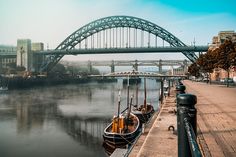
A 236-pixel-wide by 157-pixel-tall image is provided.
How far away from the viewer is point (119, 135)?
17.5 m

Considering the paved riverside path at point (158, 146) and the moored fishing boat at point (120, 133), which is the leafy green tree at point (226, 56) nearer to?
the moored fishing boat at point (120, 133)

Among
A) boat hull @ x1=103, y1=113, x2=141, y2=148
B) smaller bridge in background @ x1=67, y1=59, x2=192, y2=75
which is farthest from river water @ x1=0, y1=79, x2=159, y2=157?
smaller bridge in background @ x1=67, y1=59, x2=192, y2=75

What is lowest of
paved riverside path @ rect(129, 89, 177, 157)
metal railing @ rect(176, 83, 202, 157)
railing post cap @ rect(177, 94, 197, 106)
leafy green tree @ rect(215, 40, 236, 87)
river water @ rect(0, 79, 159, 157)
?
river water @ rect(0, 79, 159, 157)

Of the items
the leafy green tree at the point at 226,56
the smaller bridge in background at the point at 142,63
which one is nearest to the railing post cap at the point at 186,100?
the leafy green tree at the point at 226,56

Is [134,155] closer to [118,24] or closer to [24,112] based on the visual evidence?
[24,112]

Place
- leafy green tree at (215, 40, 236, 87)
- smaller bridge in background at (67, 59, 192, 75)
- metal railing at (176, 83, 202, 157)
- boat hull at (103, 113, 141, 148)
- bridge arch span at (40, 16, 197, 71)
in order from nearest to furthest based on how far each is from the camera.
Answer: metal railing at (176, 83, 202, 157), boat hull at (103, 113, 141, 148), leafy green tree at (215, 40, 236, 87), bridge arch span at (40, 16, 197, 71), smaller bridge in background at (67, 59, 192, 75)

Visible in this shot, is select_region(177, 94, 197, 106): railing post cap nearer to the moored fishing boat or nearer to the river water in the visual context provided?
the moored fishing boat

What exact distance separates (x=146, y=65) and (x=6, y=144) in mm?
161130

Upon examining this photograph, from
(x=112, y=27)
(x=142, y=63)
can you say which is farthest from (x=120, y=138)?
(x=142, y=63)

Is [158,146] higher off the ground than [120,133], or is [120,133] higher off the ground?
[158,146]

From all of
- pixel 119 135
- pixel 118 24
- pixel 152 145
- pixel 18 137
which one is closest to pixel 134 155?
pixel 152 145

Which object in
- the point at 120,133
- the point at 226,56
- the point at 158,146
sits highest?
the point at 226,56

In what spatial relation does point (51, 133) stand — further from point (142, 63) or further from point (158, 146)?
point (142, 63)

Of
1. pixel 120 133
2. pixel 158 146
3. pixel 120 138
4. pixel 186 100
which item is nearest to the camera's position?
pixel 186 100
